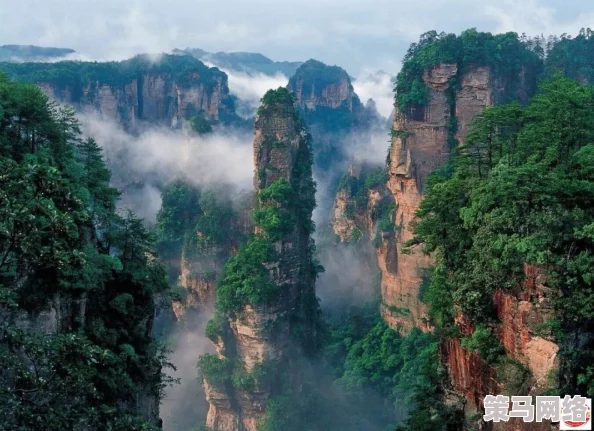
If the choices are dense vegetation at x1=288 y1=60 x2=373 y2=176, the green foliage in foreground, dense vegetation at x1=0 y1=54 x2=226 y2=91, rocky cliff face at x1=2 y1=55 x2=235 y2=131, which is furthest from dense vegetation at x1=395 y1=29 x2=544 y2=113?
dense vegetation at x1=288 y1=60 x2=373 y2=176

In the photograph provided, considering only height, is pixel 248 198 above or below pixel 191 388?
above

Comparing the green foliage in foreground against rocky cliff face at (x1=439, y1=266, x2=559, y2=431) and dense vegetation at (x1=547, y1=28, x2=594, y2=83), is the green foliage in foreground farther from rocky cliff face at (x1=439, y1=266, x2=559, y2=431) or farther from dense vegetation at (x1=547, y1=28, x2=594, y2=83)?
dense vegetation at (x1=547, y1=28, x2=594, y2=83)

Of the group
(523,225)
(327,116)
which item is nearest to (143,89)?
(327,116)

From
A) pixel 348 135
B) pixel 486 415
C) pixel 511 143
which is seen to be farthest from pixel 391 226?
pixel 348 135

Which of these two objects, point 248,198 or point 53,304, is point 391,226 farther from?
point 53,304

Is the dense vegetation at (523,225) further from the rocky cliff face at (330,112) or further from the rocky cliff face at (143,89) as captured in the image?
the rocky cliff face at (330,112)

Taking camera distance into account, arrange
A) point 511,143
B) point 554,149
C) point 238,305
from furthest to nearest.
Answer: point 238,305 < point 511,143 < point 554,149
